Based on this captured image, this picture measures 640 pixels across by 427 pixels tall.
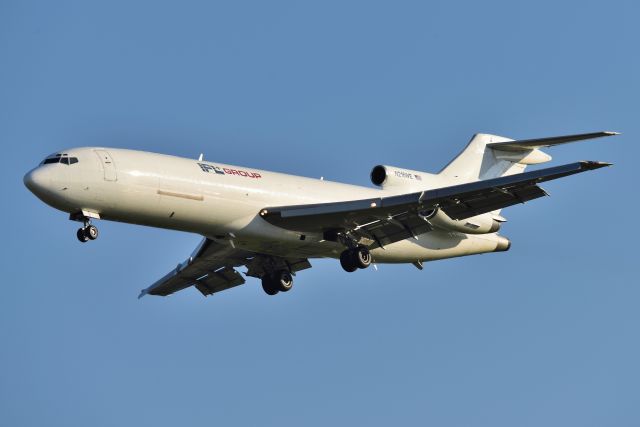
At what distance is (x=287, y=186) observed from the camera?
121ft

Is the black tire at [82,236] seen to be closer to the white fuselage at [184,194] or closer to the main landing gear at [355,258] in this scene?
the white fuselage at [184,194]

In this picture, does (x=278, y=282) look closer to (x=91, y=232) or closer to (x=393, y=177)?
(x=393, y=177)

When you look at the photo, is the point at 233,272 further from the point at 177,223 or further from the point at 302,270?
the point at 177,223

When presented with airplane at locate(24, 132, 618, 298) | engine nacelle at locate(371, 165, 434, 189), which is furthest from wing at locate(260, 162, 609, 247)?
engine nacelle at locate(371, 165, 434, 189)

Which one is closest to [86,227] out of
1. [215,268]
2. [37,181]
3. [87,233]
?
[87,233]

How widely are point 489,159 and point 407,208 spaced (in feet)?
21.4

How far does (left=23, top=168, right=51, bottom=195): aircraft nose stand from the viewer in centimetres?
3334

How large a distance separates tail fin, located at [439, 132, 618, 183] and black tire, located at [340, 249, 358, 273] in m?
5.50

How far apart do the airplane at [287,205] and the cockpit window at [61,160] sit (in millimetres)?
26

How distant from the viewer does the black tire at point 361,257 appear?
37281 mm

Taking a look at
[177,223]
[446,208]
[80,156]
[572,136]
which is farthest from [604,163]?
[80,156]

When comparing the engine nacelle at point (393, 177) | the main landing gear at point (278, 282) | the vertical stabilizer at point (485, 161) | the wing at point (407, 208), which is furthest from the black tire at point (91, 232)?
the vertical stabilizer at point (485, 161)

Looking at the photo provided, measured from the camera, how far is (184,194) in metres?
34.5

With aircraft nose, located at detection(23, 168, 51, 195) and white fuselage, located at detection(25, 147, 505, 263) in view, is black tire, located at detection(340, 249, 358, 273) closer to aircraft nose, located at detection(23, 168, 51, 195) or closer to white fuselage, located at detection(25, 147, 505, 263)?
white fuselage, located at detection(25, 147, 505, 263)
